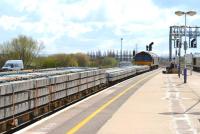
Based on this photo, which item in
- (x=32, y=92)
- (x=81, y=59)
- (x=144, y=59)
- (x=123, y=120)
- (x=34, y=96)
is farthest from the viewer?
(x=81, y=59)

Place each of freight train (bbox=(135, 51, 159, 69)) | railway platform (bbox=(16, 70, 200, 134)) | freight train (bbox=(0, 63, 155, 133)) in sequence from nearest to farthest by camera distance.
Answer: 1. freight train (bbox=(0, 63, 155, 133))
2. railway platform (bbox=(16, 70, 200, 134))
3. freight train (bbox=(135, 51, 159, 69))

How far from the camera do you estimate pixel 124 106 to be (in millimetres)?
21781

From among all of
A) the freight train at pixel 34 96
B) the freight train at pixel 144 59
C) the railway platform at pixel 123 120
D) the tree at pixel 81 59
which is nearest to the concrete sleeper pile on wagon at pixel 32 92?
the freight train at pixel 34 96

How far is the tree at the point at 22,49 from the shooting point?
99594 millimetres

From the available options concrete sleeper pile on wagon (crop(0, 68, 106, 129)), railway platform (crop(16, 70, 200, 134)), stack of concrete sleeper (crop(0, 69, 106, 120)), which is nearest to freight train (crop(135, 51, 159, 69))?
stack of concrete sleeper (crop(0, 69, 106, 120))

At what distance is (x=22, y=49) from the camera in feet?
333

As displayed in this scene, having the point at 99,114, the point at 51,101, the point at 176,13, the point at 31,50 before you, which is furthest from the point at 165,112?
the point at 31,50

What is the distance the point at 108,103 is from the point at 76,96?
9.35 feet

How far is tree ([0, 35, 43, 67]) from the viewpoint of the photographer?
99.6 m

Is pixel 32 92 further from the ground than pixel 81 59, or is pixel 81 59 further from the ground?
pixel 81 59

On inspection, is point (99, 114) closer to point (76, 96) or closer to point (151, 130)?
Answer: point (151, 130)

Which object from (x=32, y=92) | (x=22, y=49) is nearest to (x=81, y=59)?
(x=22, y=49)

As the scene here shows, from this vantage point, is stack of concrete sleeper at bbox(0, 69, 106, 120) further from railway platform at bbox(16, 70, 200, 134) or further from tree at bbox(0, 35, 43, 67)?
tree at bbox(0, 35, 43, 67)

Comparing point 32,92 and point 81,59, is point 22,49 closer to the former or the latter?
point 81,59
